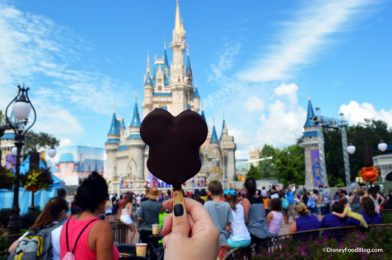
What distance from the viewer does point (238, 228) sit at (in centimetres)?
544

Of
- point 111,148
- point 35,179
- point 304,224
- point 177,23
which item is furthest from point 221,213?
point 177,23

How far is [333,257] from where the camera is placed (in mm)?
4367

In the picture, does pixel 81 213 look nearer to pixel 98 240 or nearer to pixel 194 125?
pixel 98 240

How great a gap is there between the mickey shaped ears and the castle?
173ft

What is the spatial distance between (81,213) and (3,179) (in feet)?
36.3

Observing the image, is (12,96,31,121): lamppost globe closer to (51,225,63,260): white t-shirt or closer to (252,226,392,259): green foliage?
(51,225,63,260): white t-shirt

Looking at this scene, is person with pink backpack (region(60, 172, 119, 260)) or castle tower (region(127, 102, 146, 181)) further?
castle tower (region(127, 102, 146, 181))

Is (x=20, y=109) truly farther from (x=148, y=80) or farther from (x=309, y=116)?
(x=148, y=80)

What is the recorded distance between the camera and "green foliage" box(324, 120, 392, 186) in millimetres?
46500

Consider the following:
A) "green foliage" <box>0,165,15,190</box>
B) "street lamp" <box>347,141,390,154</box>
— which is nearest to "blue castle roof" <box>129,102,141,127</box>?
"street lamp" <box>347,141,390,154</box>

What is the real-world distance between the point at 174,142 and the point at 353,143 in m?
50.8

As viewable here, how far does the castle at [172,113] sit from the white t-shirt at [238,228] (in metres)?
48.6

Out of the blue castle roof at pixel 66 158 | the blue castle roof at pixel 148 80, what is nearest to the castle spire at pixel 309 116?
the blue castle roof at pixel 148 80

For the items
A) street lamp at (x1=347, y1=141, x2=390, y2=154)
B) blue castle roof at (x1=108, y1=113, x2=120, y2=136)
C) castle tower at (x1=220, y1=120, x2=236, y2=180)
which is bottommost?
street lamp at (x1=347, y1=141, x2=390, y2=154)
